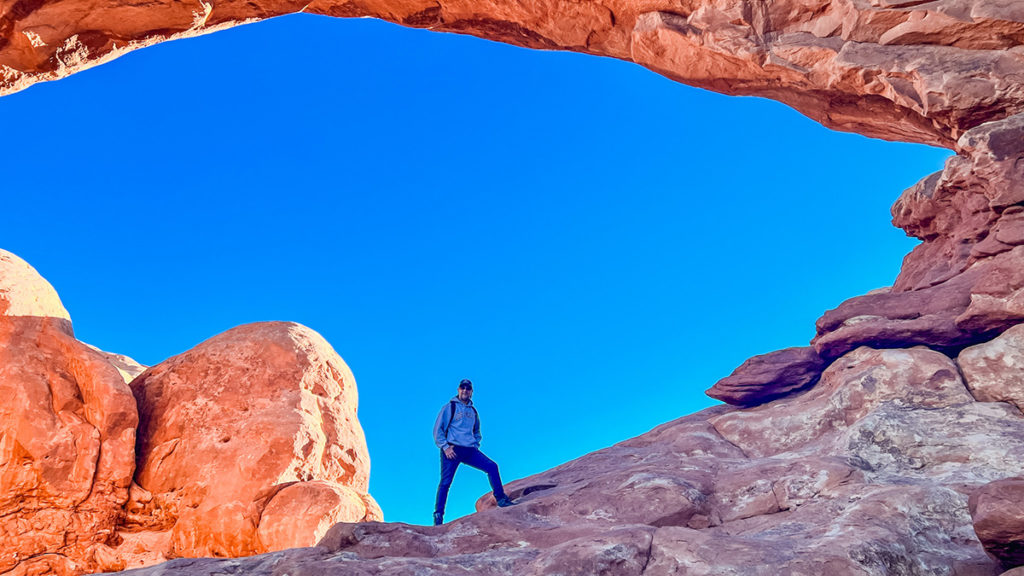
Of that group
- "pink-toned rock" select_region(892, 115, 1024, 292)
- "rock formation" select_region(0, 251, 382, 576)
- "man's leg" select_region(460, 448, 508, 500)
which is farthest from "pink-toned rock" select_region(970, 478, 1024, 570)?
"rock formation" select_region(0, 251, 382, 576)

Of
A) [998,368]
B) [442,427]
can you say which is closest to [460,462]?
[442,427]

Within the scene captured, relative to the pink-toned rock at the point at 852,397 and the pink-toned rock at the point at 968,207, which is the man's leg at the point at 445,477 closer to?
the pink-toned rock at the point at 852,397

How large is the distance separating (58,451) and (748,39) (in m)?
20.6

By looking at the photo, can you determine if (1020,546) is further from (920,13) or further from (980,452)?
(920,13)

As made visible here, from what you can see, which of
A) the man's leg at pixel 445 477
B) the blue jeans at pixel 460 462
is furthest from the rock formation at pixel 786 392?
the man's leg at pixel 445 477

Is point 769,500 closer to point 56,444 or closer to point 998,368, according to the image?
point 998,368

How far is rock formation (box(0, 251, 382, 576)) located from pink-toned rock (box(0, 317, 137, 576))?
3 centimetres

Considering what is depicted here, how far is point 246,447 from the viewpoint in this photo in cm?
1891

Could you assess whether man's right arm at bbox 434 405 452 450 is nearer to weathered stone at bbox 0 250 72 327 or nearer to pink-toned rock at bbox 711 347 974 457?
pink-toned rock at bbox 711 347 974 457

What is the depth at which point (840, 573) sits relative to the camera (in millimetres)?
7918

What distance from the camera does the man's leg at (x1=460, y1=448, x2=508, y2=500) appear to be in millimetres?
13664

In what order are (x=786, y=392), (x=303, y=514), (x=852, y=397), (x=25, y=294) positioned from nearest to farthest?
(x=852, y=397), (x=786, y=392), (x=303, y=514), (x=25, y=294)

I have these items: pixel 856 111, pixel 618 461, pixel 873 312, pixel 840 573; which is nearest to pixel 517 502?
pixel 618 461

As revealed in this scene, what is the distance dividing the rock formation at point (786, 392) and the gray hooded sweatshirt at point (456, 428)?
63.0 inches
